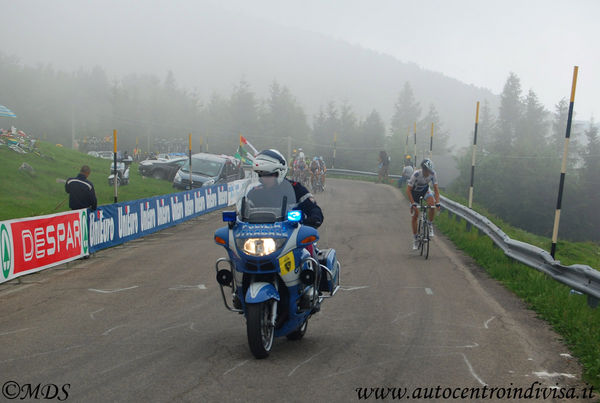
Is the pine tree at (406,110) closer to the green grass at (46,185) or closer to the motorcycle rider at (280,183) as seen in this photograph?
the green grass at (46,185)

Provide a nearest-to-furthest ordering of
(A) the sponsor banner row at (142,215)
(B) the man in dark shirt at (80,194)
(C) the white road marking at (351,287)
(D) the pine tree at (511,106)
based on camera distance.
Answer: (C) the white road marking at (351,287)
(B) the man in dark shirt at (80,194)
(A) the sponsor banner row at (142,215)
(D) the pine tree at (511,106)

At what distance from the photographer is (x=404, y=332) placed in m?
7.75

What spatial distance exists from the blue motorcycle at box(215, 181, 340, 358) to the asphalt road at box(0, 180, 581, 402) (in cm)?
38

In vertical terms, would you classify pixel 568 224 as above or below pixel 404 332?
below

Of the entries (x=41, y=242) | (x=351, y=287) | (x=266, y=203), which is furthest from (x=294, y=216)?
(x=41, y=242)

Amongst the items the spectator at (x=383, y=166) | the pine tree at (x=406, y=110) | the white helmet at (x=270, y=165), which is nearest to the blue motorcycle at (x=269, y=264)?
the white helmet at (x=270, y=165)

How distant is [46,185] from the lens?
28.3m

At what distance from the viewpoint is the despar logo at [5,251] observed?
1084cm

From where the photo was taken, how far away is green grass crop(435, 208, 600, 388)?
273 inches

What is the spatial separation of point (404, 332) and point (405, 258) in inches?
269

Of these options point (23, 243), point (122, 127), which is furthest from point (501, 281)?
point (122, 127)

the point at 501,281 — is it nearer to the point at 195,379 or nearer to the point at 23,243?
the point at 195,379

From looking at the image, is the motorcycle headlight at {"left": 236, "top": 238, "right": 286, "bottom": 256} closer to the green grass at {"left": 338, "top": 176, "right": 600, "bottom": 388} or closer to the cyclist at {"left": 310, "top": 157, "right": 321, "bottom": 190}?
the green grass at {"left": 338, "top": 176, "right": 600, "bottom": 388}

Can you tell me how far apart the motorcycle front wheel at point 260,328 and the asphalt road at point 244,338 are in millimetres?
139
